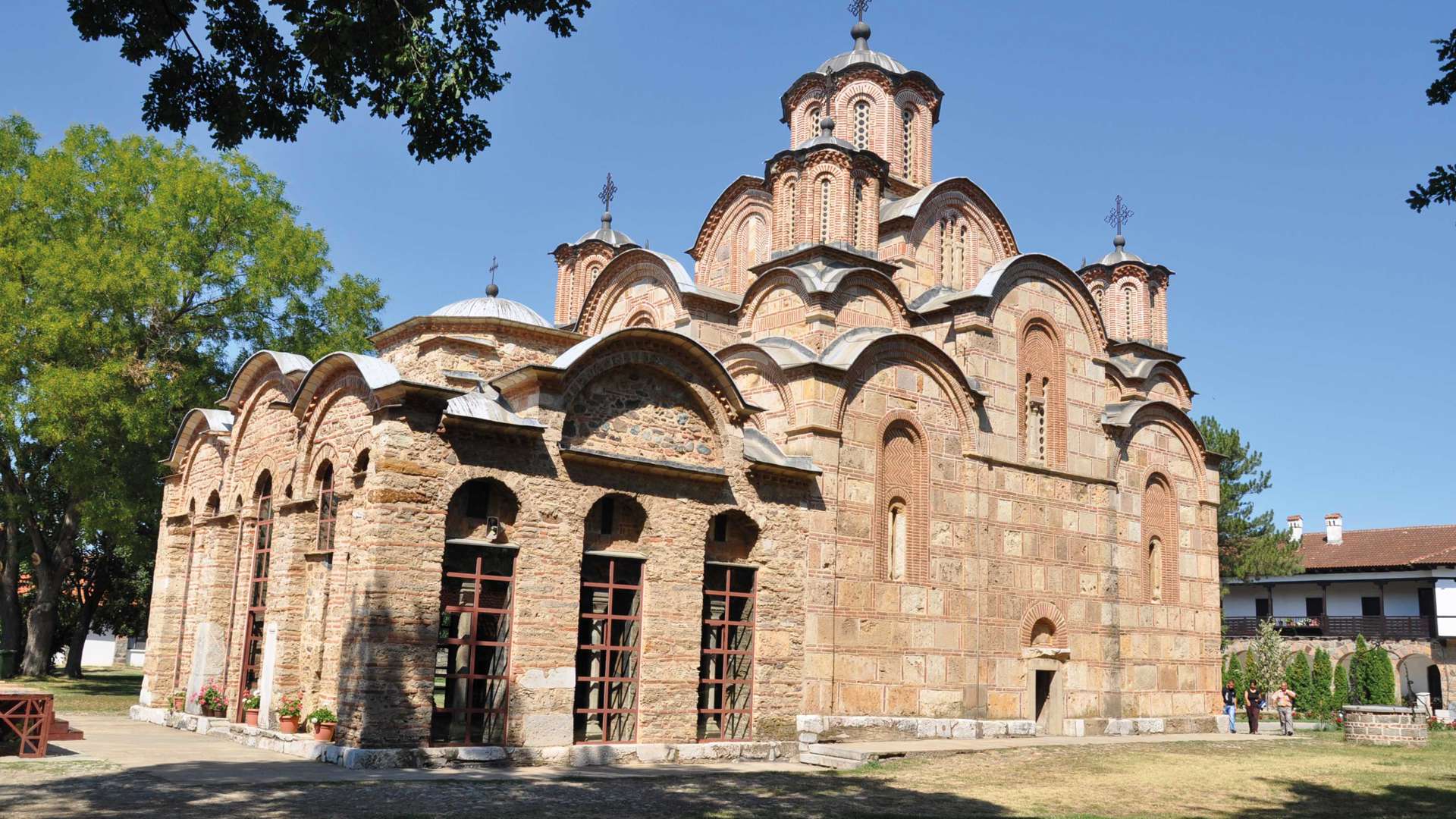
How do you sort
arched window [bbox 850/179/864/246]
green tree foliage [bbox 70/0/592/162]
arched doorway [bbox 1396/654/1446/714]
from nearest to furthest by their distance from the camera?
green tree foliage [bbox 70/0/592/162] → arched window [bbox 850/179/864/246] → arched doorway [bbox 1396/654/1446/714]

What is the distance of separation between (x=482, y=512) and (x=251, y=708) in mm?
4854

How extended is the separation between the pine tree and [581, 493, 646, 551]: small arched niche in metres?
25.2

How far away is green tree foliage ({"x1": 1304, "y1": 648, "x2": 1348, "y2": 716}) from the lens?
32344mm

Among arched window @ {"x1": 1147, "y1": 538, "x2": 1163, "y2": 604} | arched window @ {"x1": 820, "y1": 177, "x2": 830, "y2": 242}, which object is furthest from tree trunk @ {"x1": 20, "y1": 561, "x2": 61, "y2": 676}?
arched window @ {"x1": 1147, "y1": 538, "x2": 1163, "y2": 604}

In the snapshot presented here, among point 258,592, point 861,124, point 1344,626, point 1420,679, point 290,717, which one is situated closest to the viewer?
point 290,717

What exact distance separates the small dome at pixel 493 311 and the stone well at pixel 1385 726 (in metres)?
16.3

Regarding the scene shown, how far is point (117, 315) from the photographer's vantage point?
23.2 meters

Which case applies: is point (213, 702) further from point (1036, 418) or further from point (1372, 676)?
point (1372, 676)

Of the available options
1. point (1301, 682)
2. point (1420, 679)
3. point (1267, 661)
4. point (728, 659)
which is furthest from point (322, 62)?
point (1420, 679)

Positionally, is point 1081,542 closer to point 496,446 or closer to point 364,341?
point 496,446

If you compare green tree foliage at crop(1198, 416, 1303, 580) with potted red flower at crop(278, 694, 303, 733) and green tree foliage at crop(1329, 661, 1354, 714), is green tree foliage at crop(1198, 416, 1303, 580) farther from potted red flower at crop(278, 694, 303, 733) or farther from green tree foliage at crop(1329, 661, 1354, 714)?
potted red flower at crop(278, 694, 303, 733)

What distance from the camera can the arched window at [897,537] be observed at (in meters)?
18.1

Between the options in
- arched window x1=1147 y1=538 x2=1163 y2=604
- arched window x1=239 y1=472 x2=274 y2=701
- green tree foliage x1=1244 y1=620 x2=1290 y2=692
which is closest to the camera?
arched window x1=239 y1=472 x2=274 y2=701

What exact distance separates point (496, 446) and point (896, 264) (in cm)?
954
